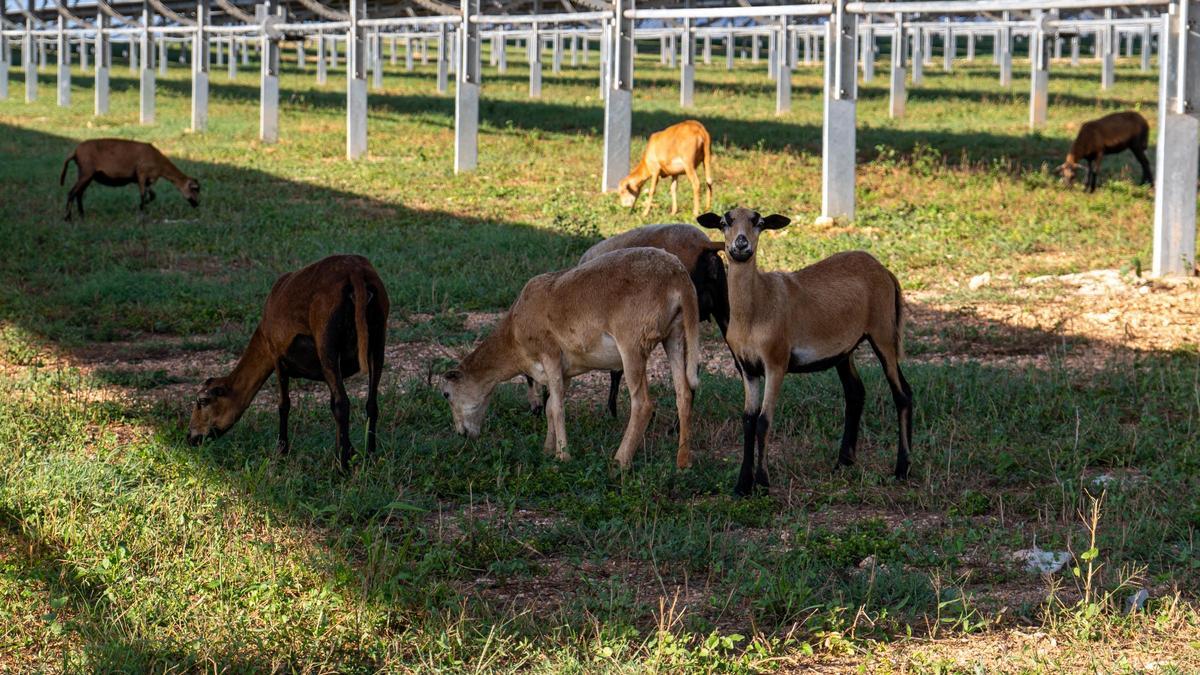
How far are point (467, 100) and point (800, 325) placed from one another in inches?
771

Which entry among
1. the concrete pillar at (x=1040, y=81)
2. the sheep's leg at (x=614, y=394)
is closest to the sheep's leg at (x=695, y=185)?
the sheep's leg at (x=614, y=394)

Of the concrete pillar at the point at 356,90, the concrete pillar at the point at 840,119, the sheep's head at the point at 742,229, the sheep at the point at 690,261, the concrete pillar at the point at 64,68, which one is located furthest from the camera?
the concrete pillar at the point at 64,68

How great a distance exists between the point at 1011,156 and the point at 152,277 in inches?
717

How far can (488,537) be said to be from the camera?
7.14 m

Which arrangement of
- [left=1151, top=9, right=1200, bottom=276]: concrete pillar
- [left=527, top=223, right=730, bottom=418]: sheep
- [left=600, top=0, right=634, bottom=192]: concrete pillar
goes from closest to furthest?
[left=527, top=223, right=730, bottom=418]: sheep, [left=1151, top=9, right=1200, bottom=276]: concrete pillar, [left=600, top=0, right=634, bottom=192]: concrete pillar

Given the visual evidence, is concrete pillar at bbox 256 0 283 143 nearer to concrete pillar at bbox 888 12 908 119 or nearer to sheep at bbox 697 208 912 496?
concrete pillar at bbox 888 12 908 119

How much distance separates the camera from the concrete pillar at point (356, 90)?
29.9 metres

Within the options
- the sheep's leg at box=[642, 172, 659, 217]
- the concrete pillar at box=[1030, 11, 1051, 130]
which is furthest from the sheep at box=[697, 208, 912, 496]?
the concrete pillar at box=[1030, 11, 1051, 130]

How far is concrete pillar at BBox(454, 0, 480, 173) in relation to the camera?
27.0 meters

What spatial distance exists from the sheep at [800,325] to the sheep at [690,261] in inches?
29.2

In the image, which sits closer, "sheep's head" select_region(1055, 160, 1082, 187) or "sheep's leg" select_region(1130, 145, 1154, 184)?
"sheep's head" select_region(1055, 160, 1082, 187)

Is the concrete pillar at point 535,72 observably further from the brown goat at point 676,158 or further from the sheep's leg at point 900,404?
the sheep's leg at point 900,404

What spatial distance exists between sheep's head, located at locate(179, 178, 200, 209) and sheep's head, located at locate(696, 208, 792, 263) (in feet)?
50.4

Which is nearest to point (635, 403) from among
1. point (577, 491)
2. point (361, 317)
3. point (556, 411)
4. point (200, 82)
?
point (556, 411)
